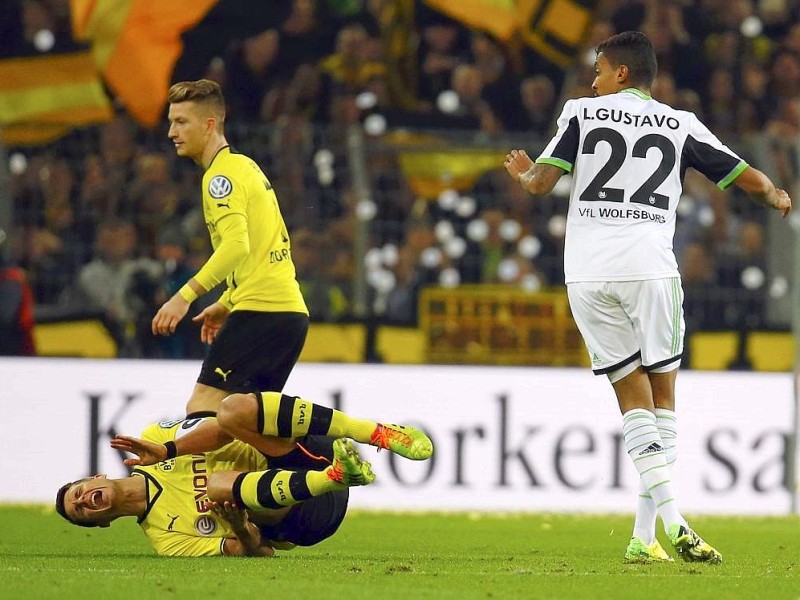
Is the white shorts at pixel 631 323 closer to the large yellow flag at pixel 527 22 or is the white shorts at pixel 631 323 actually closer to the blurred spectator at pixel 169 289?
the blurred spectator at pixel 169 289

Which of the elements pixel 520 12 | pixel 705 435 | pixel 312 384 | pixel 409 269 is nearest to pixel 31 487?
pixel 312 384

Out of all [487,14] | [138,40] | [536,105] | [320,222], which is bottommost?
[320,222]

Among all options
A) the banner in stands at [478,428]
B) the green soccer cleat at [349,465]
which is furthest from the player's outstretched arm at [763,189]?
the banner in stands at [478,428]

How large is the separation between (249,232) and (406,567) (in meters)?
1.71

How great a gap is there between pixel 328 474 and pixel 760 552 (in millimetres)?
2362

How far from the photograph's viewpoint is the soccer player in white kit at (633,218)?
6.32 m

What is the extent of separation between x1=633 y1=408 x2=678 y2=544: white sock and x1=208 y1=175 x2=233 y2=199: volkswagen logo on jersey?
2032mm

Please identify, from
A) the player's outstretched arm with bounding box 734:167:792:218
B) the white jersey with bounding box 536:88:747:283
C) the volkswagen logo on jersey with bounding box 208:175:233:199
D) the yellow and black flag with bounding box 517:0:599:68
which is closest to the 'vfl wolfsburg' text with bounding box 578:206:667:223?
the white jersey with bounding box 536:88:747:283

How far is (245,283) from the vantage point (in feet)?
22.8

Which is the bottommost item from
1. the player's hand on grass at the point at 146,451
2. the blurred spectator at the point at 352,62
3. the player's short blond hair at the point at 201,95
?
the player's hand on grass at the point at 146,451

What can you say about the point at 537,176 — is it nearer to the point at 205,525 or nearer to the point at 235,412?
the point at 235,412

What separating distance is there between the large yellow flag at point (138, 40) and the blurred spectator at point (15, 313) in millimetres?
2587

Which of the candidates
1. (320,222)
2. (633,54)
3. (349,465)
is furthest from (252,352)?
(320,222)

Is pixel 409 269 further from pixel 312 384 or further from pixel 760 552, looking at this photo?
pixel 760 552
